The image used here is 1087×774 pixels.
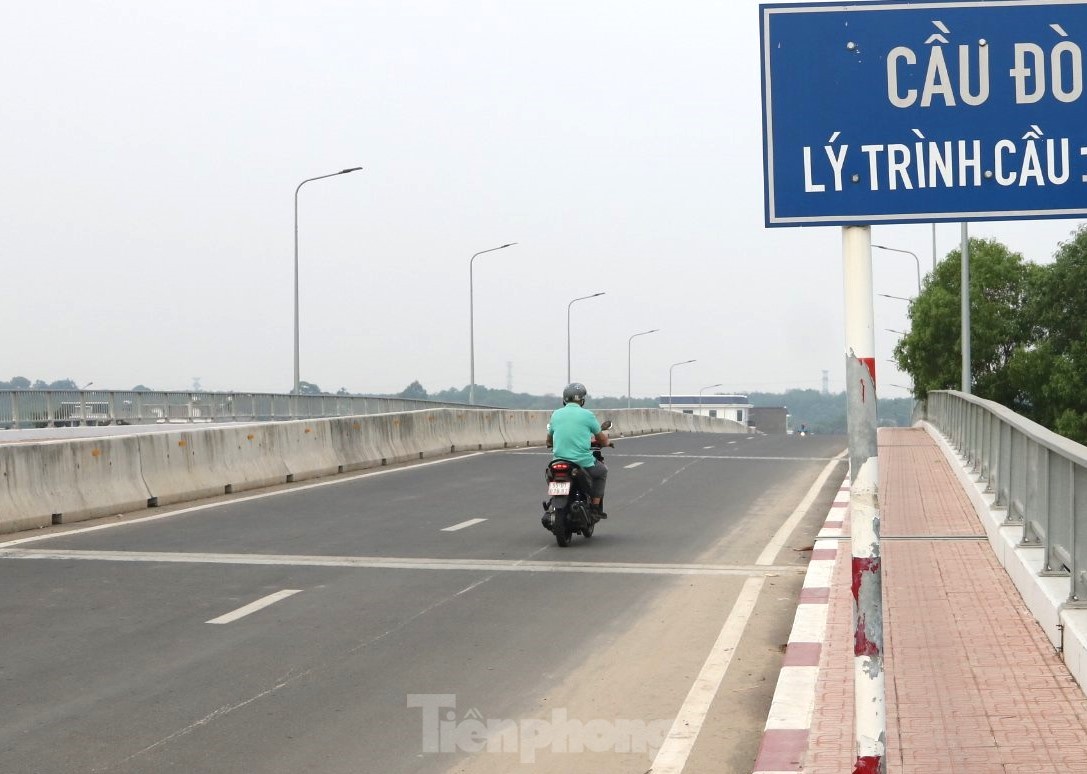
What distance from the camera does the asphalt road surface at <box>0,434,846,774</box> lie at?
22.3 feet

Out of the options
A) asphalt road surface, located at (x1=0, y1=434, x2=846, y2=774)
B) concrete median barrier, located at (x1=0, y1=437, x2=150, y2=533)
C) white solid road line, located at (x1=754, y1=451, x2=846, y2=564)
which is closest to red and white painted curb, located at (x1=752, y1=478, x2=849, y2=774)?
asphalt road surface, located at (x1=0, y1=434, x2=846, y2=774)

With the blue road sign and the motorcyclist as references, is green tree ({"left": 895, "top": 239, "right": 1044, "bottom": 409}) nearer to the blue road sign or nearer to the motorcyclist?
the motorcyclist

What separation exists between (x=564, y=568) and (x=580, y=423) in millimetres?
2516

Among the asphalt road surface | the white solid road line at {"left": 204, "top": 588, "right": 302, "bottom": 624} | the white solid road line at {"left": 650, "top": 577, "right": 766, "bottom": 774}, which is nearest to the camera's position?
the white solid road line at {"left": 650, "top": 577, "right": 766, "bottom": 774}

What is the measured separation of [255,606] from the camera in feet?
34.7

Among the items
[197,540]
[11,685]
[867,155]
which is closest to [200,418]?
[197,540]

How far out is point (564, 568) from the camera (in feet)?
41.6

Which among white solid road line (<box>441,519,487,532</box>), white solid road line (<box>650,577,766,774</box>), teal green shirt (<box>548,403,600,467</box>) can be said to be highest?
teal green shirt (<box>548,403,600,467</box>)

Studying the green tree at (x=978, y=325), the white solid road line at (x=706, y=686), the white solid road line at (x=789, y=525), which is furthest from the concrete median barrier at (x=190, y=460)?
the green tree at (x=978, y=325)

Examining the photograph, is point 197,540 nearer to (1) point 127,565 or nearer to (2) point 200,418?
(1) point 127,565

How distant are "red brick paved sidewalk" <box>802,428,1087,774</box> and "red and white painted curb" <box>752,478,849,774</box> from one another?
0.07m

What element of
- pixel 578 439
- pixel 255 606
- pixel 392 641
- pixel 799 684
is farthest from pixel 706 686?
pixel 578 439

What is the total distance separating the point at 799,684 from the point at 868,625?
9.82 ft

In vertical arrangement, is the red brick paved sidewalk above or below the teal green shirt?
below
